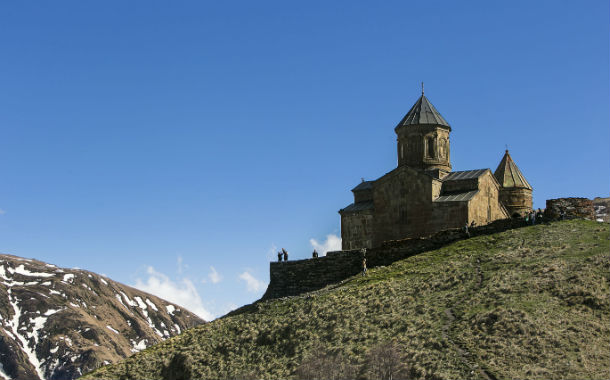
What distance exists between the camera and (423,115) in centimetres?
4625

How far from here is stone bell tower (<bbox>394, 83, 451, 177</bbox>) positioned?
45594 mm

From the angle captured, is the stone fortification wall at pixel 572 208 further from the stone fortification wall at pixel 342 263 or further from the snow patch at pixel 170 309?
the snow patch at pixel 170 309

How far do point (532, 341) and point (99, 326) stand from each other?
9393 centimetres

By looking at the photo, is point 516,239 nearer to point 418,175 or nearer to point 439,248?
point 439,248

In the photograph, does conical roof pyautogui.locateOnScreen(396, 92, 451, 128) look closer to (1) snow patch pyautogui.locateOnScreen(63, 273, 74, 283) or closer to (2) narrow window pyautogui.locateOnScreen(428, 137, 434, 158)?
(2) narrow window pyautogui.locateOnScreen(428, 137, 434, 158)

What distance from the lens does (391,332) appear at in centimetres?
2848

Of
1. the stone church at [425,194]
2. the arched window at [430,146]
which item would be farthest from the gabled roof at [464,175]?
the arched window at [430,146]

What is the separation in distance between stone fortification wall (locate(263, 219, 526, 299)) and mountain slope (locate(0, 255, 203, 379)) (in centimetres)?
6560

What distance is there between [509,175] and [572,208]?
10.8 m

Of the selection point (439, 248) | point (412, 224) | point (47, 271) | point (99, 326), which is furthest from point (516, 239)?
point (47, 271)

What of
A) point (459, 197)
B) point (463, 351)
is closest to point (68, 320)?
point (459, 197)

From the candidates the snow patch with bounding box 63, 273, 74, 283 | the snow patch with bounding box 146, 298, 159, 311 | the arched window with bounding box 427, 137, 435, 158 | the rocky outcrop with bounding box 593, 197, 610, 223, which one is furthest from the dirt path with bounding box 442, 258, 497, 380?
the snow patch with bounding box 146, 298, 159, 311

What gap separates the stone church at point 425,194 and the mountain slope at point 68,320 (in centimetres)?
6528

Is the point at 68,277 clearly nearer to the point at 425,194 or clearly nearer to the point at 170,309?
the point at 170,309
